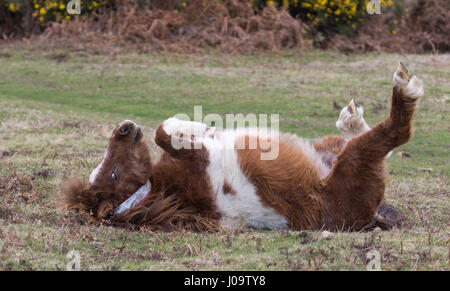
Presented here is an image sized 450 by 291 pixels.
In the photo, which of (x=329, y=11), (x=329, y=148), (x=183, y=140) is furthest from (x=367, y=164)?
(x=329, y=11)

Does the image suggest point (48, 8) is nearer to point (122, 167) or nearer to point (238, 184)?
point (122, 167)

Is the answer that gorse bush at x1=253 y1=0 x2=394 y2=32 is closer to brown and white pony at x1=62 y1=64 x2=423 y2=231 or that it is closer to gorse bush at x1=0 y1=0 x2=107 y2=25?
gorse bush at x1=0 y1=0 x2=107 y2=25

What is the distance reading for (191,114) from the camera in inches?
397

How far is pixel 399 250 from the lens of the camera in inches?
133

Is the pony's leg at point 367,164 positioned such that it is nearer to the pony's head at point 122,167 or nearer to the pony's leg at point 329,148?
the pony's leg at point 329,148

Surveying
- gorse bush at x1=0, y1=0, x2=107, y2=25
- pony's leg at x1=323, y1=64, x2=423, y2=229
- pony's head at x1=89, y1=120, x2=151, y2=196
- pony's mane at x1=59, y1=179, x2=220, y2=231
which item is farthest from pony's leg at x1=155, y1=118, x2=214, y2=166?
gorse bush at x1=0, y1=0, x2=107, y2=25

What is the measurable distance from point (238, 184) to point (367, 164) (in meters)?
0.90

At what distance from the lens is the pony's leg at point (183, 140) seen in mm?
3994

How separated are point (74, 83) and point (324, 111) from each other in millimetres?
5726

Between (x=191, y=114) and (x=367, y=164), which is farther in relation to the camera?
(x=191, y=114)

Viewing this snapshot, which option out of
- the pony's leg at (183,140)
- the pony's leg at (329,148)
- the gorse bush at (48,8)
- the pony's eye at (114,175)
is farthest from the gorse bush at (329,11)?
the pony's eye at (114,175)

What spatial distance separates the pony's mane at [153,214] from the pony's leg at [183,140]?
11.9 inches
